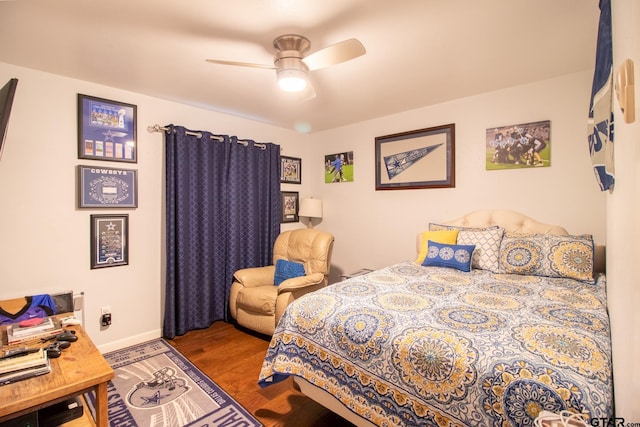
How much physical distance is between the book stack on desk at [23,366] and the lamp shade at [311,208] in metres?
2.94

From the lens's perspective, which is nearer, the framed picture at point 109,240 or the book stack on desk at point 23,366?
the book stack on desk at point 23,366

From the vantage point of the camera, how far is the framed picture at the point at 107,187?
8.38ft

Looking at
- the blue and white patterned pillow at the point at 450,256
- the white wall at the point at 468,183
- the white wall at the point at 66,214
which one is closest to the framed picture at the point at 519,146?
the white wall at the point at 468,183

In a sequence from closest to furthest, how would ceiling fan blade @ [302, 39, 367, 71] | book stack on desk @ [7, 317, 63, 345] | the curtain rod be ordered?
ceiling fan blade @ [302, 39, 367, 71] < book stack on desk @ [7, 317, 63, 345] < the curtain rod

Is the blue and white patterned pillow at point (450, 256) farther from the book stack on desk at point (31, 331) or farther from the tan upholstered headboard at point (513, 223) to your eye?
the book stack on desk at point (31, 331)

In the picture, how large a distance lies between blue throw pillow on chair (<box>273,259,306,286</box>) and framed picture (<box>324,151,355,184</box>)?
4.73 feet

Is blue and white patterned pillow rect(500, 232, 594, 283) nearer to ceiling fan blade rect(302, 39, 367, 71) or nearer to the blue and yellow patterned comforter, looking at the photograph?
the blue and yellow patterned comforter

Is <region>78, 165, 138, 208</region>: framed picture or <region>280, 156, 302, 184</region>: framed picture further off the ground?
<region>280, 156, 302, 184</region>: framed picture

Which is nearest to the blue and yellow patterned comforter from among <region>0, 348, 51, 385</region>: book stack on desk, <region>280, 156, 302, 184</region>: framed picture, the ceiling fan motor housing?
<region>0, 348, 51, 385</region>: book stack on desk

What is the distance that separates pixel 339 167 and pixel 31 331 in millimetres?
3384

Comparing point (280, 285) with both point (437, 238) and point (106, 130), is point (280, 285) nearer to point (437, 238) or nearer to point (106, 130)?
point (437, 238)

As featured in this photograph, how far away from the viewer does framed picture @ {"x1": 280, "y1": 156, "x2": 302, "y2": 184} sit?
4141 mm

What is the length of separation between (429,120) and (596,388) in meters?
2.86

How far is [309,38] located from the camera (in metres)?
1.92
